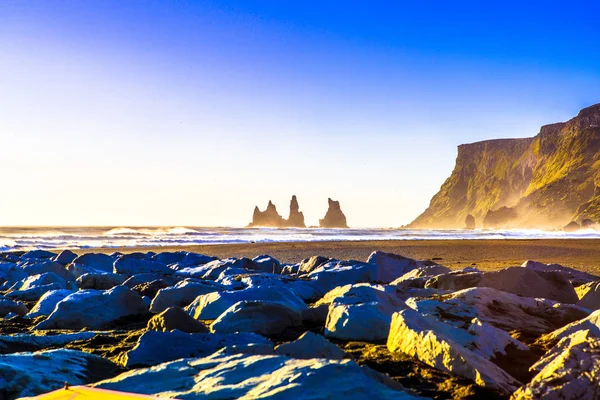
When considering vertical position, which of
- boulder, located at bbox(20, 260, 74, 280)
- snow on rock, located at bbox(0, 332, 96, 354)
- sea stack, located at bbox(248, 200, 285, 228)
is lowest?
snow on rock, located at bbox(0, 332, 96, 354)

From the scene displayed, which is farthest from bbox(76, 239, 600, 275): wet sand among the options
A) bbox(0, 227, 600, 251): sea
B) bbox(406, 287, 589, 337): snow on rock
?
bbox(406, 287, 589, 337): snow on rock

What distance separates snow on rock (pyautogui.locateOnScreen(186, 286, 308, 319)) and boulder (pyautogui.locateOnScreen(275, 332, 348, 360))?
1962mm

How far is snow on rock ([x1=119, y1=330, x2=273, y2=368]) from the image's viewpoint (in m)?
3.49

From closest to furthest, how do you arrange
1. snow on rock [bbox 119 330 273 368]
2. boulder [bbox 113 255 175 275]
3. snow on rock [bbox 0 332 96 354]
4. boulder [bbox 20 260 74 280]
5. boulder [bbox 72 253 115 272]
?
snow on rock [bbox 119 330 273 368]
snow on rock [bbox 0 332 96 354]
boulder [bbox 20 260 74 280]
boulder [bbox 113 255 175 275]
boulder [bbox 72 253 115 272]

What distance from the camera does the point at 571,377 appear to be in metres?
2.41

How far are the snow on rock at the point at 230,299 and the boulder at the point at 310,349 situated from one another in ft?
6.44

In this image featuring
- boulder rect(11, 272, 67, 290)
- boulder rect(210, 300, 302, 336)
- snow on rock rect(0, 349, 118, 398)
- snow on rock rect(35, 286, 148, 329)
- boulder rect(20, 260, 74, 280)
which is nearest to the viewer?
snow on rock rect(0, 349, 118, 398)

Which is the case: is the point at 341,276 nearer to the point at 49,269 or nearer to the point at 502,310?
the point at 502,310

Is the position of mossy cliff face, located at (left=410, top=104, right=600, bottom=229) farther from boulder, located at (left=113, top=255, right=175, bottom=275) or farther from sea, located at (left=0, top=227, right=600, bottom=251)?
boulder, located at (left=113, top=255, right=175, bottom=275)

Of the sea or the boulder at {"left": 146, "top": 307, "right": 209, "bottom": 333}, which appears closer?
the boulder at {"left": 146, "top": 307, "right": 209, "bottom": 333}

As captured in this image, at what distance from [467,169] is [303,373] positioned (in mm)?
124806

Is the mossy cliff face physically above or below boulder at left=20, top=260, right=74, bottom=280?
above

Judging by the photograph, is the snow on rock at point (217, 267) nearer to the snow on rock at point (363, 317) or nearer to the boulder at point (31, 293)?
the boulder at point (31, 293)

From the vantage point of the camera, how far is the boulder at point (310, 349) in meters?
3.17
